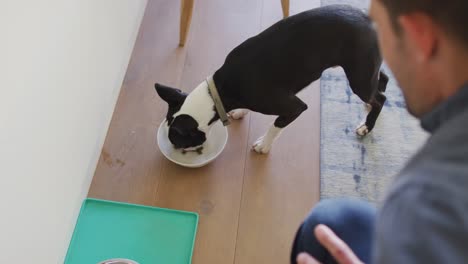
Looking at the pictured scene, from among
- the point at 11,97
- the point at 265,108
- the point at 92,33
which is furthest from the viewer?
the point at 265,108

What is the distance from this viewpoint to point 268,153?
5.75ft

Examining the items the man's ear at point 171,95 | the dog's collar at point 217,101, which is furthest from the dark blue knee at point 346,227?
the man's ear at point 171,95

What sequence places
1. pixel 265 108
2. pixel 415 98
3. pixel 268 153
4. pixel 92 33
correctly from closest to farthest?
pixel 415 98 < pixel 92 33 < pixel 265 108 < pixel 268 153

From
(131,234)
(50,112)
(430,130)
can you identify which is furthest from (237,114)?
(430,130)

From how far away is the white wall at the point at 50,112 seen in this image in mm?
1057

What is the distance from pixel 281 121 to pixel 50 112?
0.75m

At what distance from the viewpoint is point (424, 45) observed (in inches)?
24.0

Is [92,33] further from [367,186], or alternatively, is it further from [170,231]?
[367,186]

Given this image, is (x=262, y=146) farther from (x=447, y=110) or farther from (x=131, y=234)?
(x=447, y=110)

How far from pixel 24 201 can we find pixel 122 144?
611mm

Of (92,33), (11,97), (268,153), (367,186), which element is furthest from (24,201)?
(367,186)

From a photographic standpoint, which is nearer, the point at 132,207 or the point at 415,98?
the point at 415,98

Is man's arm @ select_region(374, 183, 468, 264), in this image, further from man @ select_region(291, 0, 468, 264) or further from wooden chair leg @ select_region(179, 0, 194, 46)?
wooden chair leg @ select_region(179, 0, 194, 46)

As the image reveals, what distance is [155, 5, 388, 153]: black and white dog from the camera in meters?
1.49
